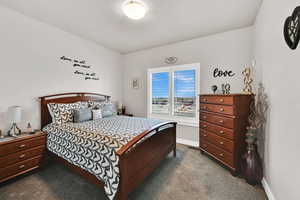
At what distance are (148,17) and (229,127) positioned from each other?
7.78ft

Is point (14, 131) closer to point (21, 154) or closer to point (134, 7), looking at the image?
point (21, 154)

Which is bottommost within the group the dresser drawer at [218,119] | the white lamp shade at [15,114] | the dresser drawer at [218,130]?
the dresser drawer at [218,130]

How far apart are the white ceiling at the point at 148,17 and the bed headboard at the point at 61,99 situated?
146cm

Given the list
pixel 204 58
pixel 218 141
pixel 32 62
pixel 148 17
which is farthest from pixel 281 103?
pixel 32 62

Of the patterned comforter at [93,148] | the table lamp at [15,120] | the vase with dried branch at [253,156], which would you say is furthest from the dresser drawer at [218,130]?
the table lamp at [15,120]

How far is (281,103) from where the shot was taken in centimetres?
140

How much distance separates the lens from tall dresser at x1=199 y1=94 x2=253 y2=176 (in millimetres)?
2041

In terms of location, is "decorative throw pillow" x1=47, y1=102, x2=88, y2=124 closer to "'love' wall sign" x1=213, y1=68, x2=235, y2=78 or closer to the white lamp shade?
the white lamp shade

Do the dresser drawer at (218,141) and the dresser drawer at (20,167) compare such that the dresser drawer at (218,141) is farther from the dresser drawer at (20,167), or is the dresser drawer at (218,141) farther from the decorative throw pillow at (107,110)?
the dresser drawer at (20,167)

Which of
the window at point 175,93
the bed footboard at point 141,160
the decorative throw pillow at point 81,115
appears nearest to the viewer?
the bed footboard at point 141,160

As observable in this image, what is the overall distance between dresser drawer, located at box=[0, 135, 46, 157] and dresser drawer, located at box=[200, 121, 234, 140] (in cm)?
300

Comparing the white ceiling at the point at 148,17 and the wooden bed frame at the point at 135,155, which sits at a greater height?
the white ceiling at the point at 148,17

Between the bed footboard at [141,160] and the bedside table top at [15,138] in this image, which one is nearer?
the bed footboard at [141,160]

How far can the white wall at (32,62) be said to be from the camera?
2162 millimetres
